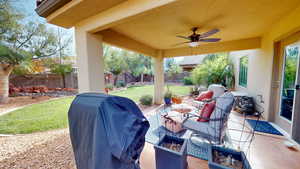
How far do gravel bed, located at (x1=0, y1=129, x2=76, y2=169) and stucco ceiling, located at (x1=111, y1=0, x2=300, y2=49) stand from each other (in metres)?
2.54

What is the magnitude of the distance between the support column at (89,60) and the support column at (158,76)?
3.23 meters

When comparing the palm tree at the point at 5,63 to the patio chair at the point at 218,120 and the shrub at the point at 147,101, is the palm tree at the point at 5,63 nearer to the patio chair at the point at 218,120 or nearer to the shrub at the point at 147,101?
the shrub at the point at 147,101

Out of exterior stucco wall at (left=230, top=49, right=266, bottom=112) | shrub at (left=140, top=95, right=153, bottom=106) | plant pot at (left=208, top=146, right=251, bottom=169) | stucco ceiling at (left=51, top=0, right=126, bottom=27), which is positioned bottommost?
shrub at (left=140, top=95, right=153, bottom=106)

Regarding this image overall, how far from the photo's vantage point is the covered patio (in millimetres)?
1815

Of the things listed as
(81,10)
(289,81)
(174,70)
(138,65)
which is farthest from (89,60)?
(138,65)

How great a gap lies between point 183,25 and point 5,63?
25.5 feet

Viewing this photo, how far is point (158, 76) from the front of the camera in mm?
5469

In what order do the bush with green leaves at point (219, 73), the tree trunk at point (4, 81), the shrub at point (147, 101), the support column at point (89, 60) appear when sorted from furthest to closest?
1. the bush with green leaves at point (219, 73)
2. the tree trunk at point (4, 81)
3. the shrub at point (147, 101)
4. the support column at point (89, 60)

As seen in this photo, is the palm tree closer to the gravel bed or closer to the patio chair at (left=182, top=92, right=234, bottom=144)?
the gravel bed

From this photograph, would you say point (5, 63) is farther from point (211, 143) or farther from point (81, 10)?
point (211, 143)

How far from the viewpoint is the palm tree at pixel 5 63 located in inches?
189

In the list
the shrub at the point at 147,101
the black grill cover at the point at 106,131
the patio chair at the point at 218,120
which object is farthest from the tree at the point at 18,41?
the patio chair at the point at 218,120

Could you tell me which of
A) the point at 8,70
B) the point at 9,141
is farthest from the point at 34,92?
the point at 9,141

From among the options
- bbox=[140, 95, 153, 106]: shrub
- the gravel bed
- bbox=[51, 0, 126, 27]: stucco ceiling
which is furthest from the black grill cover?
bbox=[140, 95, 153, 106]: shrub
